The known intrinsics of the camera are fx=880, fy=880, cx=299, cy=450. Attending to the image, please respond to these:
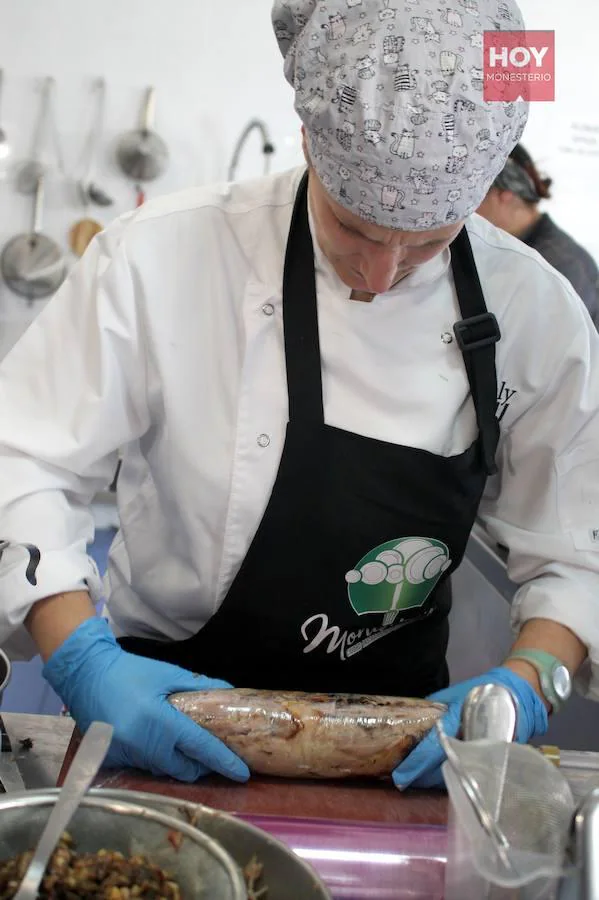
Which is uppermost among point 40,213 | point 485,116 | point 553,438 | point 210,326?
point 485,116

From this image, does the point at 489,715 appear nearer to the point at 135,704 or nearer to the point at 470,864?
the point at 470,864

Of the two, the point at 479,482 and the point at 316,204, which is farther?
the point at 479,482

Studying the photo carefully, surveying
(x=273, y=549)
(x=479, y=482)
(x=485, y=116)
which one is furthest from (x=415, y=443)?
(x=485, y=116)

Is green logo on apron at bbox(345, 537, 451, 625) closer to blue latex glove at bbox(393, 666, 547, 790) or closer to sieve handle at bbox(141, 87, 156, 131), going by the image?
blue latex glove at bbox(393, 666, 547, 790)

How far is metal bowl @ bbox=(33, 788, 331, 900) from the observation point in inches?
25.7

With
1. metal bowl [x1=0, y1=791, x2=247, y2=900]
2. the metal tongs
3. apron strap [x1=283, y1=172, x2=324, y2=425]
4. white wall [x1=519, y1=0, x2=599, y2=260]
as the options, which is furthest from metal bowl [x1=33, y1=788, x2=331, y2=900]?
white wall [x1=519, y1=0, x2=599, y2=260]

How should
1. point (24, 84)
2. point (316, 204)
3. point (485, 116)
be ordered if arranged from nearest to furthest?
1. point (485, 116)
2. point (316, 204)
3. point (24, 84)

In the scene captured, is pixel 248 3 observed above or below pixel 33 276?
above

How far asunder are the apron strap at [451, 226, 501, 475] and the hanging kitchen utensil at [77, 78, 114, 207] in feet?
9.02

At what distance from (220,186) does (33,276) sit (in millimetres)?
2614

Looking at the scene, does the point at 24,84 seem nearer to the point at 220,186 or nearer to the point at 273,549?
the point at 220,186

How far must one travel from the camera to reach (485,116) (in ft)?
3.25

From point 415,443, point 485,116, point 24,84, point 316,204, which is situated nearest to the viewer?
point 485,116

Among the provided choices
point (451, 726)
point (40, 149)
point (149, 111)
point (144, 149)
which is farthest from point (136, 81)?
point (451, 726)
